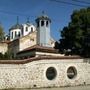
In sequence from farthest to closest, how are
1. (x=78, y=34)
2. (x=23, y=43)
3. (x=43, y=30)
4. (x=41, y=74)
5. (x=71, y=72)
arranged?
(x=43, y=30) < (x=23, y=43) < (x=78, y=34) < (x=71, y=72) < (x=41, y=74)

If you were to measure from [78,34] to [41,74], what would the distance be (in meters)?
7.92

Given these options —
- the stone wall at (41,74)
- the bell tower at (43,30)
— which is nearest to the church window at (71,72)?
the stone wall at (41,74)

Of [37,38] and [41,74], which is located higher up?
[37,38]

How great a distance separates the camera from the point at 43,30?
5975cm

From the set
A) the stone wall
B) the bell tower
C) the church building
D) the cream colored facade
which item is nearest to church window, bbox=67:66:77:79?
the stone wall

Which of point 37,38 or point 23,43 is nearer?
point 23,43

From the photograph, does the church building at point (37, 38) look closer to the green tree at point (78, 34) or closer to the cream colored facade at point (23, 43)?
the cream colored facade at point (23, 43)

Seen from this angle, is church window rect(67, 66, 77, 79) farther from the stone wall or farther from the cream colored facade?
the cream colored facade

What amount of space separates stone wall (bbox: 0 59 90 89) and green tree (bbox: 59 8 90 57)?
2.58 m

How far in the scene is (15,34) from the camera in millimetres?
74500

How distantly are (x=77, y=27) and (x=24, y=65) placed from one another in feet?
31.9

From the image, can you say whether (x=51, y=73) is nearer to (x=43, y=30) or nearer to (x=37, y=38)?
(x=43, y=30)

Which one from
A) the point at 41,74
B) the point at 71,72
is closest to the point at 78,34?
the point at 71,72

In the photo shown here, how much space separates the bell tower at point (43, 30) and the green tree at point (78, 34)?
21862mm
